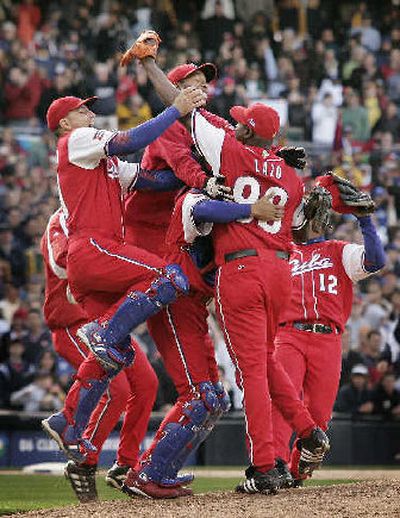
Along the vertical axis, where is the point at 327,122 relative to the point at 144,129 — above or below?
above

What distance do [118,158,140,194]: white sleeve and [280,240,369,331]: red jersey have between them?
1.60 metres

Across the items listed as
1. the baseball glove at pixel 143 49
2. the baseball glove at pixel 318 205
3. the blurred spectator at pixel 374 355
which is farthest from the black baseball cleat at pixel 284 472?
the blurred spectator at pixel 374 355

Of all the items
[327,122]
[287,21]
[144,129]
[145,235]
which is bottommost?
[145,235]

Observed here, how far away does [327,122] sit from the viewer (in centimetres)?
1969

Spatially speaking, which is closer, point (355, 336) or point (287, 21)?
point (355, 336)

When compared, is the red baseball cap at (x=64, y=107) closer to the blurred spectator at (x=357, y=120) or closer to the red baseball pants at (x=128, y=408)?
the red baseball pants at (x=128, y=408)

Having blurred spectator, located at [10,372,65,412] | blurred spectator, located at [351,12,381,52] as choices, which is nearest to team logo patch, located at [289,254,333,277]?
blurred spectator, located at [10,372,65,412]

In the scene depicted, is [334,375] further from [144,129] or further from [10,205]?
[10,205]

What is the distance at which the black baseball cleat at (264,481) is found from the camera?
27.2 ft

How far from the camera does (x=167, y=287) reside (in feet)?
27.1

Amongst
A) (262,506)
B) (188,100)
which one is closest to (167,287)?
(188,100)

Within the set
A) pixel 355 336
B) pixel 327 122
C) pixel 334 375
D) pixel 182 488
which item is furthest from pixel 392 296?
pixel 182 488

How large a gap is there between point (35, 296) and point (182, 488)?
22.6 feet

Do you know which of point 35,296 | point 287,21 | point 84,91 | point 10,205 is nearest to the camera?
point 35,296
